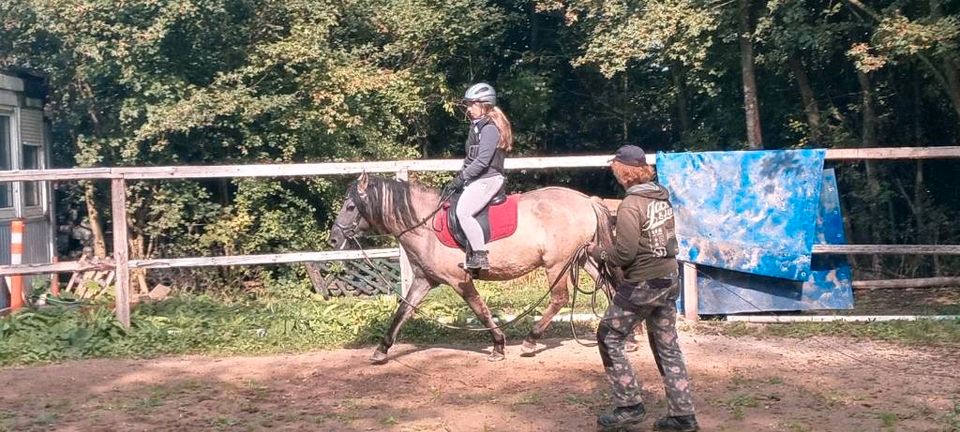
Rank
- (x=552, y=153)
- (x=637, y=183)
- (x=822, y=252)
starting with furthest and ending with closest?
(x=552, y=153) → (x=822, y=252) → (x=637, y=183)

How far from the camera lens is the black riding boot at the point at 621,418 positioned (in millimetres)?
5906

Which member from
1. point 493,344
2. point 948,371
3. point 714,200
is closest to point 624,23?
point 714,200

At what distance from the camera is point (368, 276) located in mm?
13477

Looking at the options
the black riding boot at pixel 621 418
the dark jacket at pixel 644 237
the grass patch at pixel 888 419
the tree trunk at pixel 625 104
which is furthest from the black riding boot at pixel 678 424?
the tree trunk at pixel 625 104

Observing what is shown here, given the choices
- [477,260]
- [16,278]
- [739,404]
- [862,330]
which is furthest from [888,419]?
[16,278]

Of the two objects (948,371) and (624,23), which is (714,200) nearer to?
(948,371)

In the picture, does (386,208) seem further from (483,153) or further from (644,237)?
(644,237)

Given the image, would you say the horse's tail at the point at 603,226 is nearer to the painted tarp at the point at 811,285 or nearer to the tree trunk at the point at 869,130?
the painted tarp at the point at 811,285

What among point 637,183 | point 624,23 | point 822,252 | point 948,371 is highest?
point 624,23

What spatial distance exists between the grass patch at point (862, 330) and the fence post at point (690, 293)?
0.16 m

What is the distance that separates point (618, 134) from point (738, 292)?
26.1 ft

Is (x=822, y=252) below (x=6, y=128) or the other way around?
below

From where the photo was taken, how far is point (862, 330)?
923 centimetres

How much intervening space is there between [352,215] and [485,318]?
1517 mm
